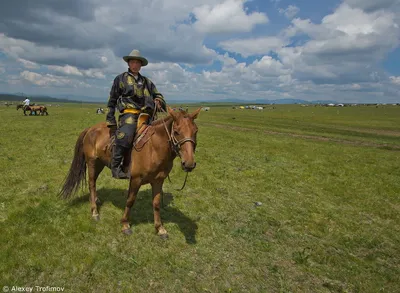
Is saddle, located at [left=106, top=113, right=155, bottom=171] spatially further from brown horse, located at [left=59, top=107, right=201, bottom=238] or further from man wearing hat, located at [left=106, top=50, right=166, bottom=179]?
man wearing hat, located at [left=106, top=50, right=166, bottom=179]

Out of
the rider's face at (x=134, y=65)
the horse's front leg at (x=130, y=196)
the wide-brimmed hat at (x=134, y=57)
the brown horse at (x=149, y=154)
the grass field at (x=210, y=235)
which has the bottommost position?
the grass field at (x=210, y=235)

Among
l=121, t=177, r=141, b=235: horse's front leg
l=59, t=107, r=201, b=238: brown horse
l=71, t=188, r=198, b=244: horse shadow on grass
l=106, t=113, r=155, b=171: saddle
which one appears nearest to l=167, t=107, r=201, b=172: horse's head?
l=59, t=107, r=201, b=238: brown horse

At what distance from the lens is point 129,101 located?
7672 mm

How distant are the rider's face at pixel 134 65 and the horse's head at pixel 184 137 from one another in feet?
7.94

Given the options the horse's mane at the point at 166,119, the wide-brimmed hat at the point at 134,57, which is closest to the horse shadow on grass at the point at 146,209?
the horse's mane at the point at 166,119

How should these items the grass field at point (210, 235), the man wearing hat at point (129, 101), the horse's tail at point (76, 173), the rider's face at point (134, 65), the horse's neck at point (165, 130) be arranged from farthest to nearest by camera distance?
the horse's tail at point (76, 173) → the rider's face at point (134, 65) → the man wearing hat at point (129, 101) → the horse's neck at point (165, 130) → the grass field at point (210, 235)

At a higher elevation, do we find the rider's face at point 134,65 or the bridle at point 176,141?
the rider's face at point 134,65

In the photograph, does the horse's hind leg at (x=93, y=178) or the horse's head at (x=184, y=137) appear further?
the horse's hind leg at (x=93, y=178)

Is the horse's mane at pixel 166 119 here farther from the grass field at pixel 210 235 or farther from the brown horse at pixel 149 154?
the grass field at pixel 210 235

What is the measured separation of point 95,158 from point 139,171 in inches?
89.5

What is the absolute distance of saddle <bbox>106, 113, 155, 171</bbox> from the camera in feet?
23.8

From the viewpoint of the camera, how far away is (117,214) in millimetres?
8602

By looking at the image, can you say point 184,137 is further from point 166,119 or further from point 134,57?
point 134,57

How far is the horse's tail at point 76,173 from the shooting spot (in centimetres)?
895
